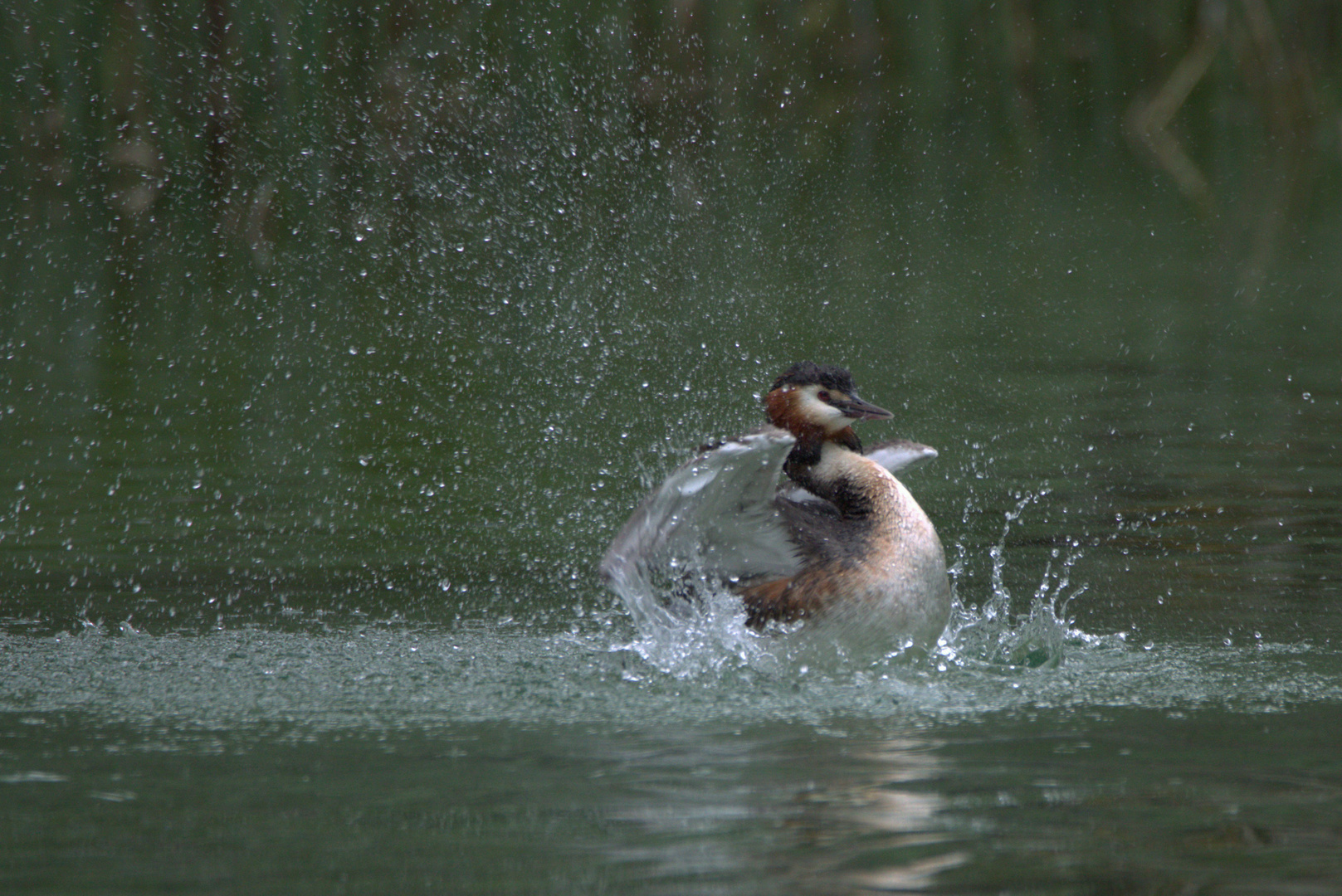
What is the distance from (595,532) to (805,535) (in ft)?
6.40

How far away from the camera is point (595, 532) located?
7637mm

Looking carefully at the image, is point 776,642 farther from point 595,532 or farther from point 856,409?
point 595,532

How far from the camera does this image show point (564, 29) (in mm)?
14266

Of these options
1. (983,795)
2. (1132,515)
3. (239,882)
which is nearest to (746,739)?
(983,795)

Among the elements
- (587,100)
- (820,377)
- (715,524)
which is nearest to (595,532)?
(820,377)

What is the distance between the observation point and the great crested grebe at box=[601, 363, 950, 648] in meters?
5.50

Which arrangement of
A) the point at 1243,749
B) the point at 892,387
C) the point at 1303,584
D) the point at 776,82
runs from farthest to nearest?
the point at 776,82
the point at 892,387
the point at 1303,584
the point at 1243,749

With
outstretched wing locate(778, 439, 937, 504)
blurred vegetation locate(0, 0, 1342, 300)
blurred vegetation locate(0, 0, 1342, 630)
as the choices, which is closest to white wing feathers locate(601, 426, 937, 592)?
outstretched wing locate(778, 439, 937, 504)

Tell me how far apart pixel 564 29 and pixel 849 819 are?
11220 mm

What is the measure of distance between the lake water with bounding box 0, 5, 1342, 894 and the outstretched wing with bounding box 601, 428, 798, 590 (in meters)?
0.28

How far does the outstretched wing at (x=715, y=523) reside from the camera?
5.26 m

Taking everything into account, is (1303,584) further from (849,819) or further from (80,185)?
(80,185)

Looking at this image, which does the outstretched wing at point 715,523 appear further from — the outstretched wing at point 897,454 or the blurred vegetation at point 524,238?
the blurred vegetation at point 524,238

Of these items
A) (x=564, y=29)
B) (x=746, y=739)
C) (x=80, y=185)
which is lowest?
(x=746, y=739)
